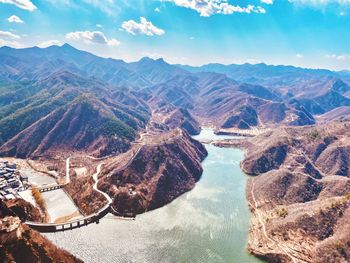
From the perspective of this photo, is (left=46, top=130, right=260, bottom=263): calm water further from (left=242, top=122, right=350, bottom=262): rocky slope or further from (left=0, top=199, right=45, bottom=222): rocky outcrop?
(left=0, top=199, right=45, bottom=222): rocky outcrop

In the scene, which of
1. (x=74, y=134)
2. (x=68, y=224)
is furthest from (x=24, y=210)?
(x=74, y=134)

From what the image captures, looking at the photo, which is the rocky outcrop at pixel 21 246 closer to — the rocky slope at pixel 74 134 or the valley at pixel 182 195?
the valley at pixel 182 195

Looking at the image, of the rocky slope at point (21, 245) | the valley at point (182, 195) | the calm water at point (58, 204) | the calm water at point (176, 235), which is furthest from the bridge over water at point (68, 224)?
the rocky slope at point (21, 245)

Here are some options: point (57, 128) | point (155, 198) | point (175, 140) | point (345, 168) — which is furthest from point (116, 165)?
point (345, 168)

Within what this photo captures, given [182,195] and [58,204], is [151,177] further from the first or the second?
[58,204]

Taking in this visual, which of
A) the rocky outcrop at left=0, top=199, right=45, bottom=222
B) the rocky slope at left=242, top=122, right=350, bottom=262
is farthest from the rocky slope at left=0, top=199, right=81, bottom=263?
the rocky slope at left=242, top=122, right=350, bottom=262

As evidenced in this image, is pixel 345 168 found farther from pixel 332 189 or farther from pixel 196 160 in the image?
pixel 196 160
